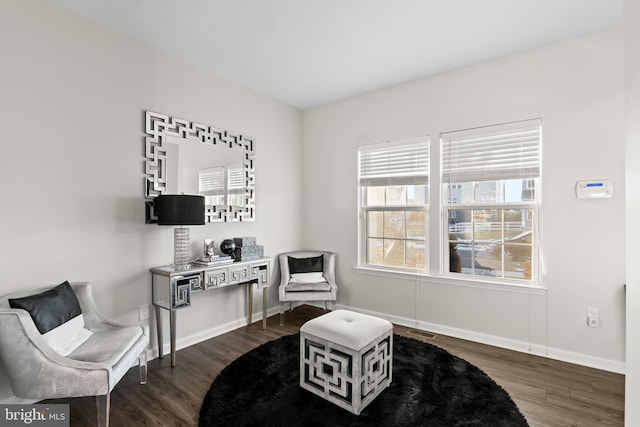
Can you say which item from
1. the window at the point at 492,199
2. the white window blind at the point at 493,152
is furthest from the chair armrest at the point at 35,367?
the white window blind at the point at 493,152

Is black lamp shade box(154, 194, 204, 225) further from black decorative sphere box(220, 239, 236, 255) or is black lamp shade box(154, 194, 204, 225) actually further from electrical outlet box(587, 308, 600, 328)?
electrical outlet box(587, 308, 600, 328)

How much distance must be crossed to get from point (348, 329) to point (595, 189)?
7.81ft

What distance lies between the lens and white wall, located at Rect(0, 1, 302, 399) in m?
2.21

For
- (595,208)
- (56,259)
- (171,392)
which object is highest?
(595,208)

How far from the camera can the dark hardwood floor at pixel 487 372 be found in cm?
207

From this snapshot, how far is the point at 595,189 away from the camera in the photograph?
269 centimetres

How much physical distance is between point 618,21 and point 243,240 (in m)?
3.80

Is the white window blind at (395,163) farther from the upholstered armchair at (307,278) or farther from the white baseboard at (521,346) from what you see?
the white baseboard at (521,346)

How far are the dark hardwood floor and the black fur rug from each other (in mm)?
126

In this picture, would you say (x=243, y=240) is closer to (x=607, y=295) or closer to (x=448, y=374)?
(x=448, y=374)

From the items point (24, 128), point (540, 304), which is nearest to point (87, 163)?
point (24, 128)

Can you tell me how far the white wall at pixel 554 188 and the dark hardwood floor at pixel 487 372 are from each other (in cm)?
26

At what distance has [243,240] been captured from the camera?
356 centimetres

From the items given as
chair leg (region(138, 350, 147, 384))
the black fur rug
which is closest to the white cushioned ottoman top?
the black fur rug
